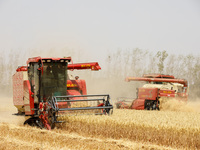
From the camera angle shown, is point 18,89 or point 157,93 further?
point 157,93

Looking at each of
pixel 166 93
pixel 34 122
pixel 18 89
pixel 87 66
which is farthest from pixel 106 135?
pixel 166 93

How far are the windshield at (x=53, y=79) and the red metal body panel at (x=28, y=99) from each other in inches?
13.8

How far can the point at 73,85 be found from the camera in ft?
33.1

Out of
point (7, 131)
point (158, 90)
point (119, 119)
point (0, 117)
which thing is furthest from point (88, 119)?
point (158, 90)

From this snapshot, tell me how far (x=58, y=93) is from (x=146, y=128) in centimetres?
320

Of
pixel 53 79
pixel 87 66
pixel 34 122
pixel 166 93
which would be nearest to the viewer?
pixel 34 122

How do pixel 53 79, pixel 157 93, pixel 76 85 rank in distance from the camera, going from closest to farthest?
1. pixel 53 79
2. pixel 76 85
3. pixel 157 93

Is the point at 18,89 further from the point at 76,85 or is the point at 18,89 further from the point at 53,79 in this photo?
the point at 76,85

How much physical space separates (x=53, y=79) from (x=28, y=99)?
931 millimetres

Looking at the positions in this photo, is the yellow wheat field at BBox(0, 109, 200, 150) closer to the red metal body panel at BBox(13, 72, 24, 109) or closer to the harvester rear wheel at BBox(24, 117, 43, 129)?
the harvester rear wheel at BBox(24, 117, 43, 129)

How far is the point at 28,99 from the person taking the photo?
8727mm

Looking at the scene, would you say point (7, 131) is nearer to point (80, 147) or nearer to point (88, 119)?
point (88, 119)

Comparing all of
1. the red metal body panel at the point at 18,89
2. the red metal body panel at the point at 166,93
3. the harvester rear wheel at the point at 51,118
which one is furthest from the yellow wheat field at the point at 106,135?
the red metal body panel at the point at 166,93

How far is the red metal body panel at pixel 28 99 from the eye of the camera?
866cm
